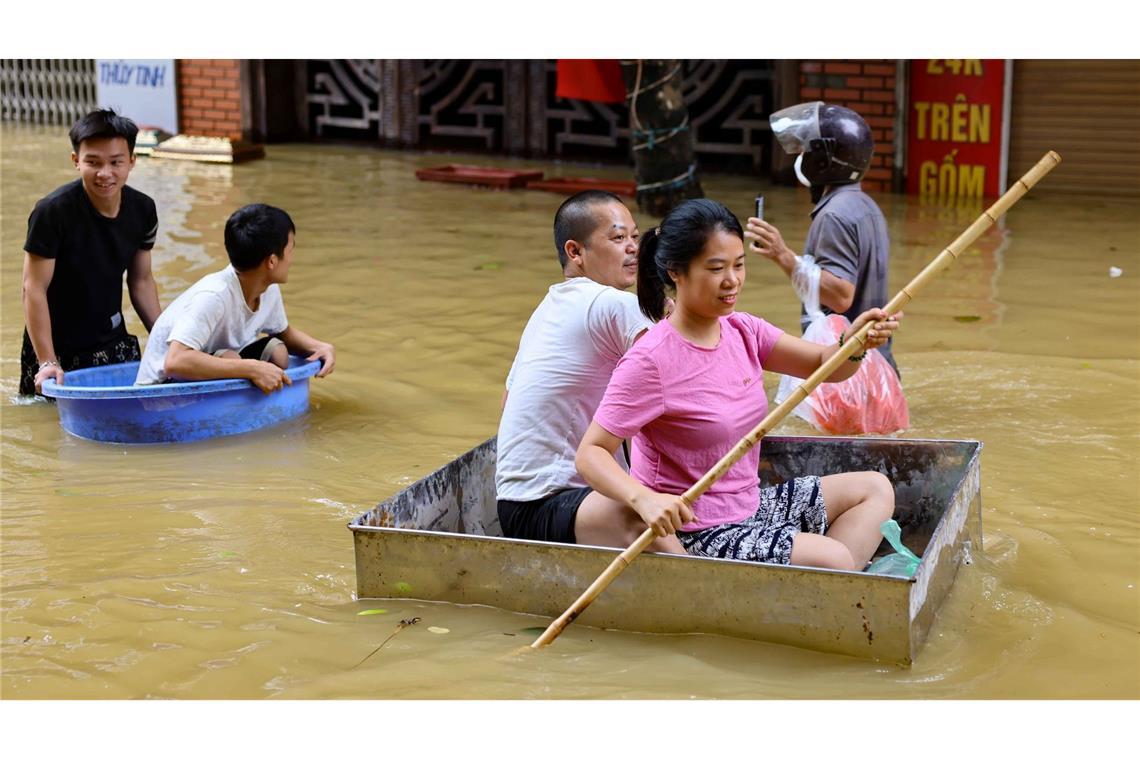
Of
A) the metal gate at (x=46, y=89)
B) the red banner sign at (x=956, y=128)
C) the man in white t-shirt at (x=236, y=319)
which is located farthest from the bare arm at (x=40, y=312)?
the metal gate at (x=46, y=89)

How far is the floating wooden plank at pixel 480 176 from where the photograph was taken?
42.1 ft

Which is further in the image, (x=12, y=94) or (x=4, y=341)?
(x=12, y=94)

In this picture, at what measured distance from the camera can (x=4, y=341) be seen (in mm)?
7711

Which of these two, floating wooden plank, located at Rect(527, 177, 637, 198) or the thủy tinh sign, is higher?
the thủy tinh sign

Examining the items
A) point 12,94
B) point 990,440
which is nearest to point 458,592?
point 990,440

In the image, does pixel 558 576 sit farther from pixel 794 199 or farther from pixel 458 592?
pixel 794 199

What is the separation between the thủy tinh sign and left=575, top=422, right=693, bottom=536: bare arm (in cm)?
1339

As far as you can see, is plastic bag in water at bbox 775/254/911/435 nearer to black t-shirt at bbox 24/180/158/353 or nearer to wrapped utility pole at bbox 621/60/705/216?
black t-shirt at bbox 24/180/158/353

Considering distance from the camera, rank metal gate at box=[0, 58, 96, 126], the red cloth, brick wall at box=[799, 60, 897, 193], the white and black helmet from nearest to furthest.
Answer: the white and black helmet < the red cloth < brick wall at box=[799, 60, 897, 193] < metal gate at box=[0, 58, 96, 126]

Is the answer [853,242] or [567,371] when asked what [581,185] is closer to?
[853,242]

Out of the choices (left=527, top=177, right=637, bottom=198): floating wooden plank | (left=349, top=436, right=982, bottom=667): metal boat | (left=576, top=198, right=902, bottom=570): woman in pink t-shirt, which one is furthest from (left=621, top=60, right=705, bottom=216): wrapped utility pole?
(left=576, top=198, right=902, bottom=570): woman in pink t-shirt

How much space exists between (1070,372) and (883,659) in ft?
12.1

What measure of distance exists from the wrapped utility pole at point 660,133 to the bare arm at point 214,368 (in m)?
4.91

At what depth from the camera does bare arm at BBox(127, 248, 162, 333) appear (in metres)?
6.57
